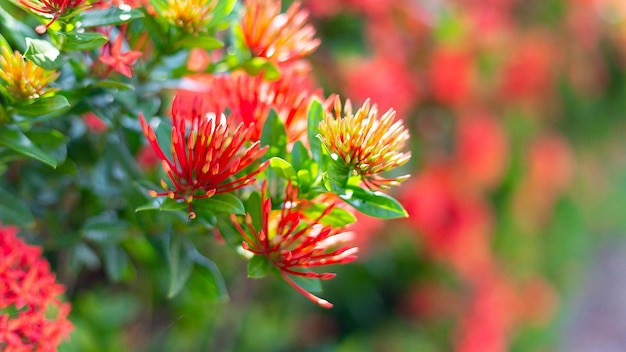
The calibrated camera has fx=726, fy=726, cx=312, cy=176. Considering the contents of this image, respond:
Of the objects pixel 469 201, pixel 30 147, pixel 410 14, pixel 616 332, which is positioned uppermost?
pixel 410 14

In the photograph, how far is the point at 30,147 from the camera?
21.1 inches

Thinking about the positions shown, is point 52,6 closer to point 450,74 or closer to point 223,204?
point 223,204

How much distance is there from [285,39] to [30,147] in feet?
0.77

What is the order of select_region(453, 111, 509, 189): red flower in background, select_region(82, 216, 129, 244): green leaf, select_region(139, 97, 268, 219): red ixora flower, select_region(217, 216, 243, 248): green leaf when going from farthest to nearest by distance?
1. select_region(453, 111, 509, 189): red flower in background
2. select_region(82, 216, 129, 244): green leaf
3. select_region(217, 216, 243, 248): green leaf
4. select_region(139, 97, 268, 219): red ixora flower

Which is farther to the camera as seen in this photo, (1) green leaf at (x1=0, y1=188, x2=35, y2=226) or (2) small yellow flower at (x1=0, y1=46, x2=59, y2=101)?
(1) green leaf at (x1=0, y1=188, x2=35, y2=226)

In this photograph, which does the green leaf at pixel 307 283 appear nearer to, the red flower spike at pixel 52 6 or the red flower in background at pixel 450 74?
the red flower spike at pixel 52 6

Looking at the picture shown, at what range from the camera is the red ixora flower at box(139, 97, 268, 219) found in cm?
48

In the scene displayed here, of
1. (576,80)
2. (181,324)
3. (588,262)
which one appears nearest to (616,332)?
(588,262)

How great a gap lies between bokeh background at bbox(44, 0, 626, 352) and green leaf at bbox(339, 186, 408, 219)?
0.37m

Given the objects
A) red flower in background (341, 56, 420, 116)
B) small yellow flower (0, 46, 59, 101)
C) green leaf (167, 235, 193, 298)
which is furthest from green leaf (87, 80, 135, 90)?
red flower in background (341, 56, 420, 116)

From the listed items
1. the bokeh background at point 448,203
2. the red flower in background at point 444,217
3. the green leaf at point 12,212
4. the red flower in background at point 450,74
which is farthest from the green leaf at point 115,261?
the red flower in background at point 450,74

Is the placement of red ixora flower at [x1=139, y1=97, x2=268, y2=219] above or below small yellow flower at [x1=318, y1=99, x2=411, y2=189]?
below

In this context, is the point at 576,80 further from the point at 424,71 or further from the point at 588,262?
the point at 588,262

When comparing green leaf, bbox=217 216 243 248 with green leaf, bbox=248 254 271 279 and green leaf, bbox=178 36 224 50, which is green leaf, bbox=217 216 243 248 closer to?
green leaf, bbox=248 254 271 279
